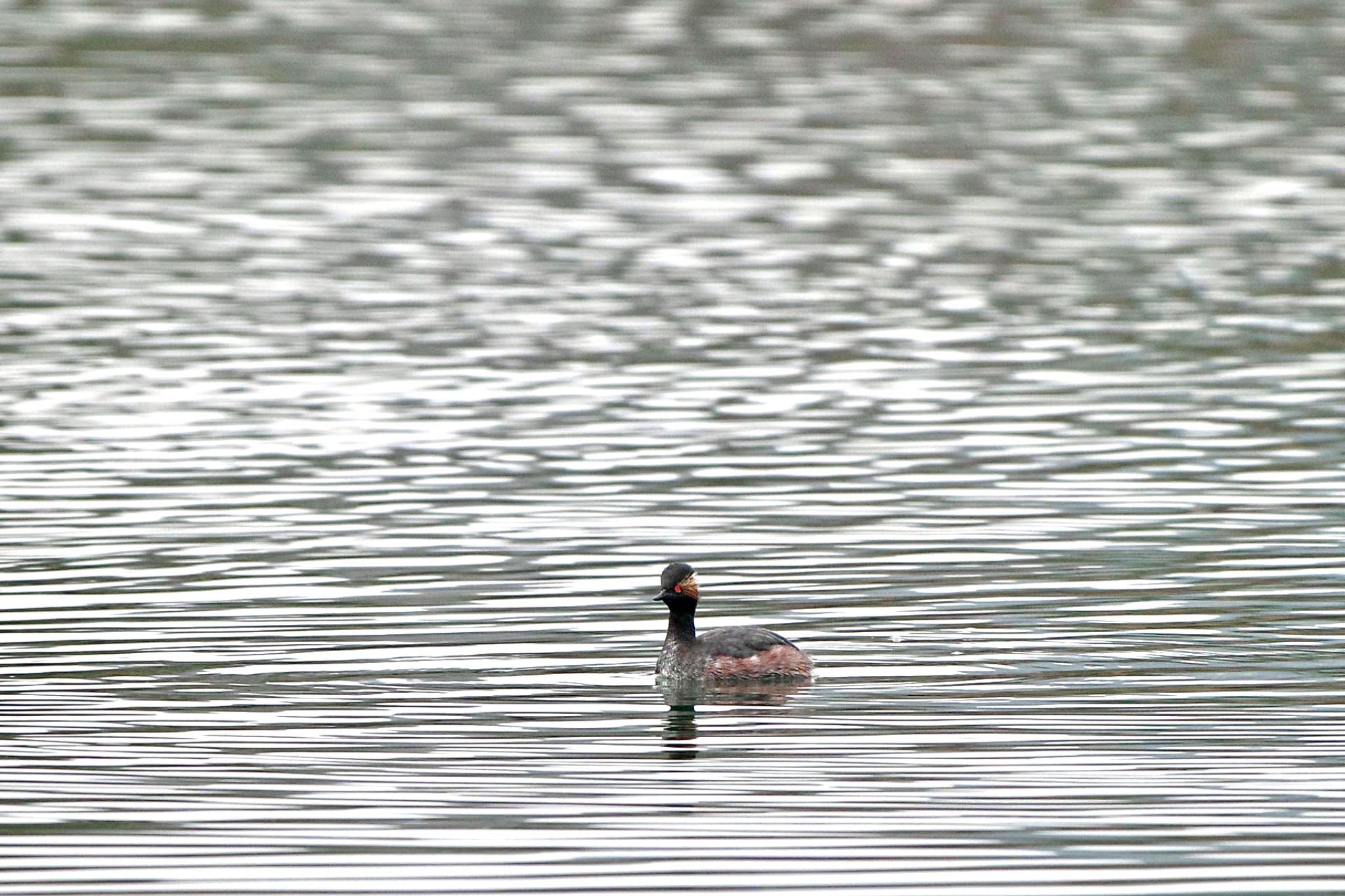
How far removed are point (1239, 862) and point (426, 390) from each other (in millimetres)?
13259

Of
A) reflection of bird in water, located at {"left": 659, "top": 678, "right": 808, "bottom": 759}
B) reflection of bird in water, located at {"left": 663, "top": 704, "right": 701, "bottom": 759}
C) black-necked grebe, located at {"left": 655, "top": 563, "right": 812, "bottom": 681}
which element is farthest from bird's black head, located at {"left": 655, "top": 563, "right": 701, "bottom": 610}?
reflection of bird in water, located at {"left": 663, "top": 704, "right": 701, "bottom": 759}

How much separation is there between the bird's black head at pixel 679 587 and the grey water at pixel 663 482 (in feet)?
1.61

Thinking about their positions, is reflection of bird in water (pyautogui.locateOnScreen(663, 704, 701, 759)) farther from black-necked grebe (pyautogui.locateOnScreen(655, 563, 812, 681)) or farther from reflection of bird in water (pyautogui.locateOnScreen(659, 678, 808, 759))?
black-necked grebe (pyautogui.locateOnScreen(655, 563, 812, 681))

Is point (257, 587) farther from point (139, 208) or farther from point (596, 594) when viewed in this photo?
point (139, 208)

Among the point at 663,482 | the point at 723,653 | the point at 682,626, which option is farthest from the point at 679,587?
the point at 663,482

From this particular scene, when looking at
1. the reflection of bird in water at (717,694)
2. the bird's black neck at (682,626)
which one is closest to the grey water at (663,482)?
the reflection of bird in water at (717,694)

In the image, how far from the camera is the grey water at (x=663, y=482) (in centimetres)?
1200

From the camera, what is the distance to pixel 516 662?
590 inches

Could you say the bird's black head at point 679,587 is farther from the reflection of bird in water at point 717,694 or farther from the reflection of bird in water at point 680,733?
the reflection of bird in water at point 680,733

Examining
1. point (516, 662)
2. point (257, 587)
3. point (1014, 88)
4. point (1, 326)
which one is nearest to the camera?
point (516, 662)

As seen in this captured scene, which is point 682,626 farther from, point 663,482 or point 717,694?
point 663,482

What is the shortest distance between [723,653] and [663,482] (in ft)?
17.9

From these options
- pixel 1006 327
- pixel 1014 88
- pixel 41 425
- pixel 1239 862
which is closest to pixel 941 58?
pixel 1014 88

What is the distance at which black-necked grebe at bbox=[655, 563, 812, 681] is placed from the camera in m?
14.4
